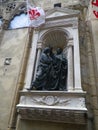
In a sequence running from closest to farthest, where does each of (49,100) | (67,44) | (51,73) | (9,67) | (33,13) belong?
(49,100) → (51,73) → (67,44) → (9,67) → (33,13)

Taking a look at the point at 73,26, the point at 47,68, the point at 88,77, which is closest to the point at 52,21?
the point at 73,26

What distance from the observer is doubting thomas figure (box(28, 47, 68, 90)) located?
3920mm

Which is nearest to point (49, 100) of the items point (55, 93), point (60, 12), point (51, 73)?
point (55, 93)

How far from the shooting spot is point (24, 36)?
5398 mm

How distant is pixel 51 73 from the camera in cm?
410

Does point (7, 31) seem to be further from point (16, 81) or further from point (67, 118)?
point (67, 118)

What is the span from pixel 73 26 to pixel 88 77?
4.75 feet

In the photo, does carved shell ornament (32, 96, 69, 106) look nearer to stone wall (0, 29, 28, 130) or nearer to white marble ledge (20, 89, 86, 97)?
white marble ledge (20, 89, 86, 97)

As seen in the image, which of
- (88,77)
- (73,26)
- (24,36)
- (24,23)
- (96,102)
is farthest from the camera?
(24,23)

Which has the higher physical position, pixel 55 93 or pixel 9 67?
pixel 9 67

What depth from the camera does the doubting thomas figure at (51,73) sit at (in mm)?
3920

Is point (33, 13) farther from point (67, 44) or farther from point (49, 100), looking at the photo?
point (49, 100)

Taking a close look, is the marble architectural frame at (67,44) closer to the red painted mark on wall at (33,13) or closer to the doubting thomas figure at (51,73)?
the doubting thomas figure at (51,73)

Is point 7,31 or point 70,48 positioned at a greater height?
point 7,31
